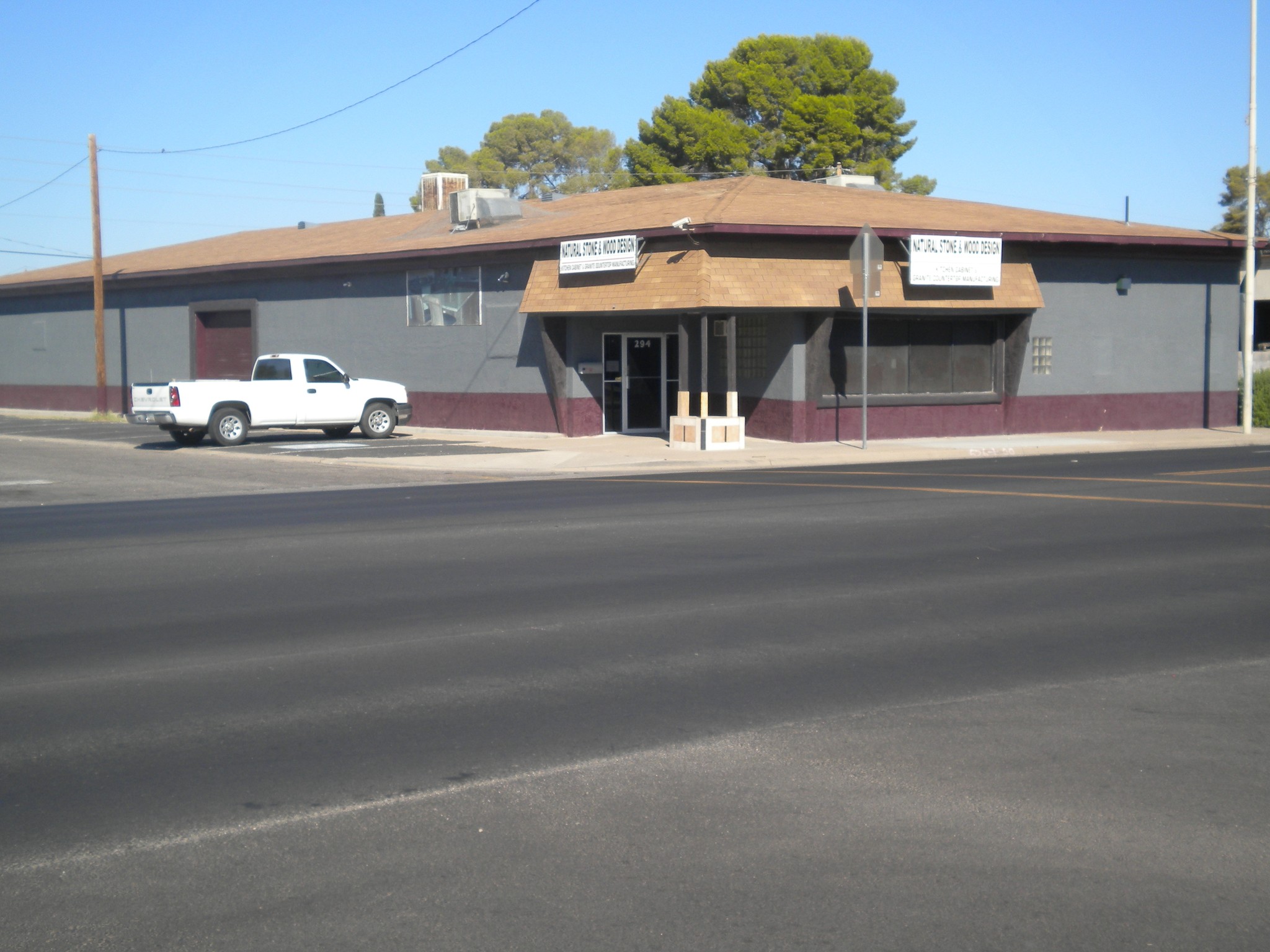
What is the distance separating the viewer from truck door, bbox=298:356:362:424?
27.2m

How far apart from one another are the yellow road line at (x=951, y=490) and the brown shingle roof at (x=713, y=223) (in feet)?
23.1

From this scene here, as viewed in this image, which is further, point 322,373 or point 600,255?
point 322,373

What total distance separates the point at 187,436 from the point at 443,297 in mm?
6799

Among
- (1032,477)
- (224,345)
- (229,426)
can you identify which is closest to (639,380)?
(229,426)

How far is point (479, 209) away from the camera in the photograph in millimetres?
32156

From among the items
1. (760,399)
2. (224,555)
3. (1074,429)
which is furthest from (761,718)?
(1074,429)

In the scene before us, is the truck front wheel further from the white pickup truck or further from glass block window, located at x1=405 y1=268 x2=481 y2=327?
glass block window, located at x1=405 y1=268 x2=481 y2=327

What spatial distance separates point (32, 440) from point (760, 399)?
1659cm

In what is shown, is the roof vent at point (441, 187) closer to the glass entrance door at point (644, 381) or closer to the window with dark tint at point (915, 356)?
the glass entrance door at point (644, 381)

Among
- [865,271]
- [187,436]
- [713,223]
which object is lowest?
[187,436]

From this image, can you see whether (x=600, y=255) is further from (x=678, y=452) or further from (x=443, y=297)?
(x=443, y=297)

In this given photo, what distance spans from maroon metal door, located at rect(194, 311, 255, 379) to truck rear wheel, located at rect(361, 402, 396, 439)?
8.65 metres

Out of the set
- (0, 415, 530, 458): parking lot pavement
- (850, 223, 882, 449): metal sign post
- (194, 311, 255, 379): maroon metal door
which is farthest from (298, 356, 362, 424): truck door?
(850, 223, 882, 449): metal sign post

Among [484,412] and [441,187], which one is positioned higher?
[441,187]
